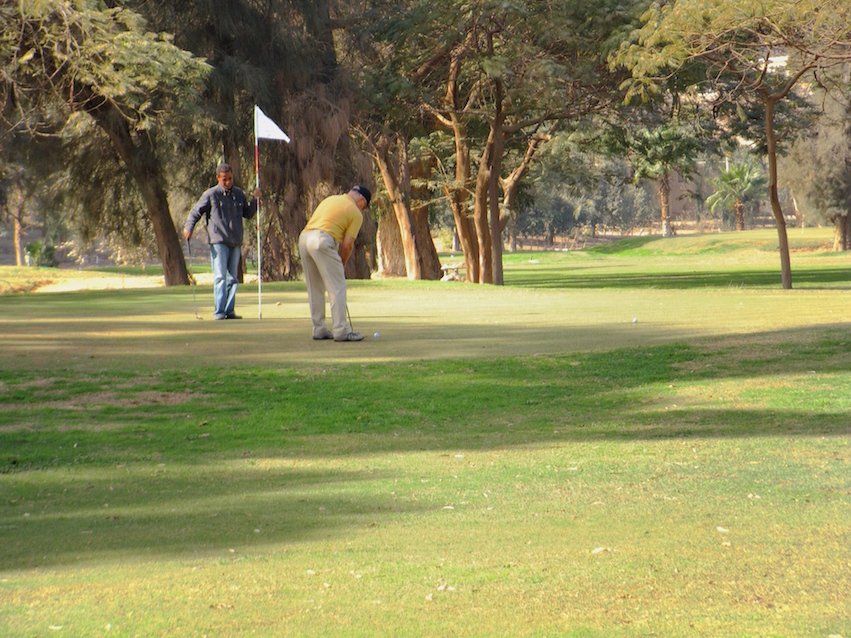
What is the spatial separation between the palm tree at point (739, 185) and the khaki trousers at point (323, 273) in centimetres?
10364

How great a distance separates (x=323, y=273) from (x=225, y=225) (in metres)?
3.49

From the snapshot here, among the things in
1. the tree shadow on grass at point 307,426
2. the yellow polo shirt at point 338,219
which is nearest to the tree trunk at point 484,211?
the yellow polo shirt at point 338,219

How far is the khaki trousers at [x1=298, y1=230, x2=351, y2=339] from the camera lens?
1354 cm

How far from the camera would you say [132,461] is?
8.28 metres

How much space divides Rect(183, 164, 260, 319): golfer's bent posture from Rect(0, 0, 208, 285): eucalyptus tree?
397 inches

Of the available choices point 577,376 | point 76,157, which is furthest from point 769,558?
point 76,157

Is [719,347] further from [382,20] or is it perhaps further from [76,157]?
[76,157]

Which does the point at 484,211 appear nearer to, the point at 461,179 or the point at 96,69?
the point at 461,179

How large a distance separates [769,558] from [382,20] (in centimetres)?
3196

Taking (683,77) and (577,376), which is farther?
(683,77)

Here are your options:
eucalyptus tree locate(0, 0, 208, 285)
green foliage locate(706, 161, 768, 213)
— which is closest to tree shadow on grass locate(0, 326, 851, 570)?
eucalyptus tree locate(0, 0, 208, 285)

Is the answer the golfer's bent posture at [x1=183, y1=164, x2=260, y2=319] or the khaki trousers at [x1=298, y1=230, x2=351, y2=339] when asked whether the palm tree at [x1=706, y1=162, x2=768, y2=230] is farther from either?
the khaki trousers at [x1=298, y1=230, x2=351, y2=339]

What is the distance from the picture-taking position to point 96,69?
26031mm

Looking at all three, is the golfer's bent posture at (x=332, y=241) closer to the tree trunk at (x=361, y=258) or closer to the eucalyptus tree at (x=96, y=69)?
the eucalyptus tree at (x=96, y=69)
